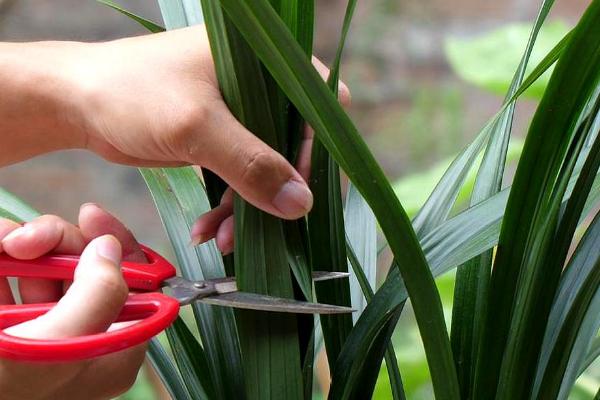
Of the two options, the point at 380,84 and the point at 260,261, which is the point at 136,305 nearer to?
the point at 260,261

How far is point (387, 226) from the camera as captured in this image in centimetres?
31

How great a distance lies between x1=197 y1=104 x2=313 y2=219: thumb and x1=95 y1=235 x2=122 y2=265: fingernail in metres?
0.07

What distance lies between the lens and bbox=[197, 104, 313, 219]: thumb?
0.34 m

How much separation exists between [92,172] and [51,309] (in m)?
1.56

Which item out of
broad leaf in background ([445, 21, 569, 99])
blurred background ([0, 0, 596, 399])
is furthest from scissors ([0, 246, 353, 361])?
blurred background ([0, 0, 596, 399])

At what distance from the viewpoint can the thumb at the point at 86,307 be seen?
0.33m

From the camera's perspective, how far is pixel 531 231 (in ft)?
1.11

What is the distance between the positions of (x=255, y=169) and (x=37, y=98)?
19cm

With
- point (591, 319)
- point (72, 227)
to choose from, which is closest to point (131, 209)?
point (72, 227)

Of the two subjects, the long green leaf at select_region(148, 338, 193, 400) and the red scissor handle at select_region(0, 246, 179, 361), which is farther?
the long green leaf at select_region(148, 338, 193, 400)

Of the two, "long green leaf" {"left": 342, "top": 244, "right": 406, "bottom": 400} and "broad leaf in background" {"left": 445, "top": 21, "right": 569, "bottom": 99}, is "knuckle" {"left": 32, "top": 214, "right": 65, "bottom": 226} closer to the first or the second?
"long green leaf" {"left": 342, "top": 244, "right": 406, "bottom": 400}

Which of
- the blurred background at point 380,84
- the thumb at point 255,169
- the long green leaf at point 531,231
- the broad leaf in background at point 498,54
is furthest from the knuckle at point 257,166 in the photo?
the blurred background at point 380,84

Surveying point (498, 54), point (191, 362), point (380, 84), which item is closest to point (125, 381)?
point (191, 362)

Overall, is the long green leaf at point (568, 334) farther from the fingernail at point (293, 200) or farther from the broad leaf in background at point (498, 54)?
the broad leaf in background at point (498, 54)
